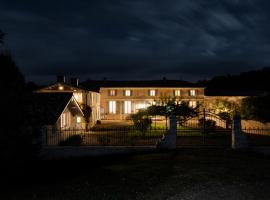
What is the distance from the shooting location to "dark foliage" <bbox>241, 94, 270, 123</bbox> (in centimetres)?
2580

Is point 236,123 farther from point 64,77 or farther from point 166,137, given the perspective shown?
point 64,77

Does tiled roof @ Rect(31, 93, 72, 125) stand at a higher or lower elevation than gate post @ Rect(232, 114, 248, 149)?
higher

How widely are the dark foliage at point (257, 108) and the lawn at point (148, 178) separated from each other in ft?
34.2

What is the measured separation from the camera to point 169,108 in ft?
101

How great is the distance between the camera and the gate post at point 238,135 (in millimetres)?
17469

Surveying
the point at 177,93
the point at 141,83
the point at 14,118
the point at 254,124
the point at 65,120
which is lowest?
the point at 254,124

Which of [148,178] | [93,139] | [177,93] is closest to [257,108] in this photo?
[93,139]

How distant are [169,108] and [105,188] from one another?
2070cm

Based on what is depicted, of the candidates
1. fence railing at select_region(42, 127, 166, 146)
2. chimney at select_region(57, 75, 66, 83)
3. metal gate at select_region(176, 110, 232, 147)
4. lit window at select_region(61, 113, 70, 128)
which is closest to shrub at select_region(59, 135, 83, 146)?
fence railing at select_region(42, 127, 166, 146)

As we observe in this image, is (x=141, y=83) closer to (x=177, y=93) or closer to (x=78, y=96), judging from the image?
(x=177, y=93)

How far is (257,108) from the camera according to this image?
27000 millimetres

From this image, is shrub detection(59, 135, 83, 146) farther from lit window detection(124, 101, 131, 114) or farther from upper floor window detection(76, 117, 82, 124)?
lit window detection(124, 101, 131, 114)

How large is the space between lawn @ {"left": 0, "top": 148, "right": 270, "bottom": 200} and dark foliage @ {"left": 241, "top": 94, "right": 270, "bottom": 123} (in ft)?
34.2

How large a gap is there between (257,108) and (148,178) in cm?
1837
